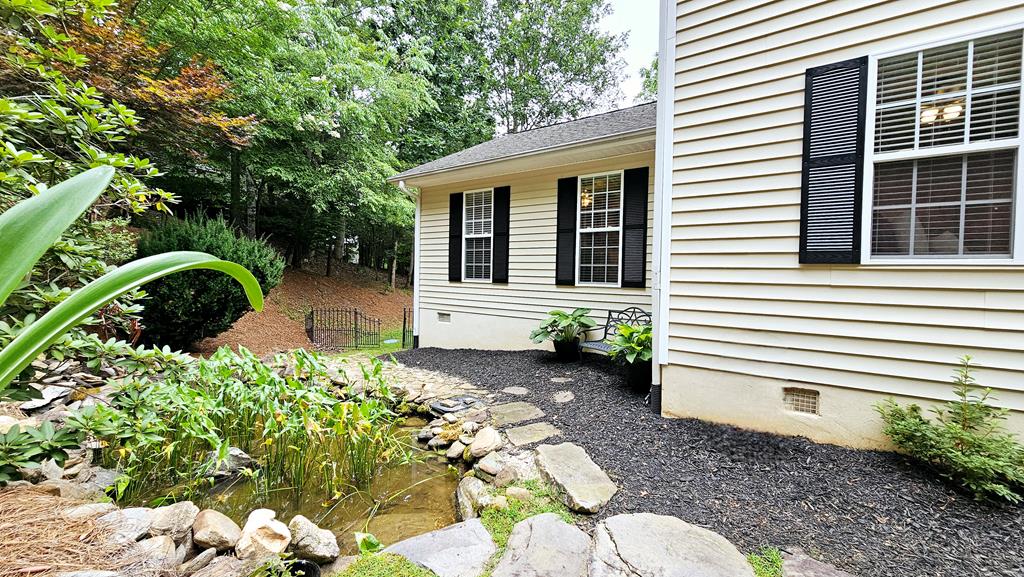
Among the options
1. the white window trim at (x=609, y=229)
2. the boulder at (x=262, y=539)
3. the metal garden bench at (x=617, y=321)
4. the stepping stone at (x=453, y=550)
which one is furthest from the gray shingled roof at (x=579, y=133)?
the boulder at (x=262, y=539)

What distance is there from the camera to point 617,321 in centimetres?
483

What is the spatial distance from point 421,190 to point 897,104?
241 inches

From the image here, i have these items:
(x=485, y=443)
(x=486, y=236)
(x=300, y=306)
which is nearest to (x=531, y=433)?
(x=485, y=443)

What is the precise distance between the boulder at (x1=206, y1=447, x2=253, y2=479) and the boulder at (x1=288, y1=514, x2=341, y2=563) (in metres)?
0.88

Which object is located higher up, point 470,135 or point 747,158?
point 470,135

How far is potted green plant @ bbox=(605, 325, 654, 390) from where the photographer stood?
3.61 meters

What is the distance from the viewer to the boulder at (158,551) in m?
1.57

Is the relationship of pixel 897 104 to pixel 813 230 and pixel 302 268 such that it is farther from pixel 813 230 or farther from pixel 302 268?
pixel 302 268

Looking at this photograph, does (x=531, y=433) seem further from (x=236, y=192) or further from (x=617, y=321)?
(x=236, y=192)

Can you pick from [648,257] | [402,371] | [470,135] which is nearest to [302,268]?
[470,135]

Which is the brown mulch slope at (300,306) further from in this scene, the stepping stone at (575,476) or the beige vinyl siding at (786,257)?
the beige vinyl siding at (786,257)

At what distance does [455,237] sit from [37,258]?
610cm

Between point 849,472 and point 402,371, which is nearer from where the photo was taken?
point 849,472

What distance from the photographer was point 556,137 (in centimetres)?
594
